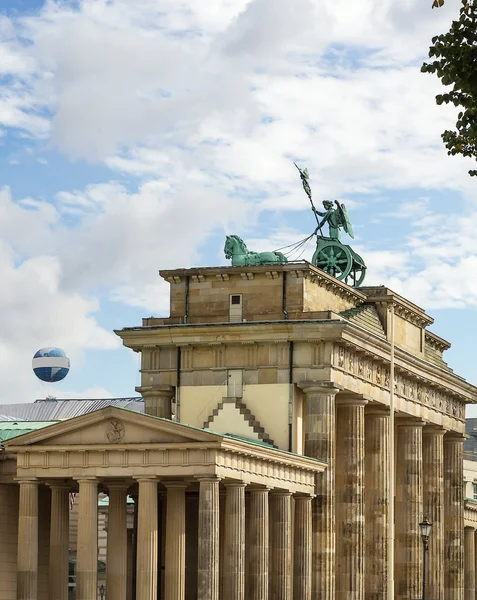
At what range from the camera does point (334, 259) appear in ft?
328

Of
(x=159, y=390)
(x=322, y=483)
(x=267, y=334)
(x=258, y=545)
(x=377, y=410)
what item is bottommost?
(x=258, y=545)

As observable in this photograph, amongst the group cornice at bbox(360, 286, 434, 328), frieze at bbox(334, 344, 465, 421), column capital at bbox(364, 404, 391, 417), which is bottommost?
column capital at bbox(364, 404, 391, 417)

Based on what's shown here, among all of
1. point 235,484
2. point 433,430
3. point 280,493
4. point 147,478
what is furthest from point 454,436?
point 147,478

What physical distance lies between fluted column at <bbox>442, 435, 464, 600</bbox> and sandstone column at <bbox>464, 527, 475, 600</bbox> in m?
11.7

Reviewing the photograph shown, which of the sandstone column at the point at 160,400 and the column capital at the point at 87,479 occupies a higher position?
the sandstone column at the point at 160,400

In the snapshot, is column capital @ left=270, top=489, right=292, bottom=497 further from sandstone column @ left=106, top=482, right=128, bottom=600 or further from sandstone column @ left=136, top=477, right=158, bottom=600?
sandstone column @ left=136, top=477, right=158, bottom=600

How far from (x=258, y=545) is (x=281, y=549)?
3356mm

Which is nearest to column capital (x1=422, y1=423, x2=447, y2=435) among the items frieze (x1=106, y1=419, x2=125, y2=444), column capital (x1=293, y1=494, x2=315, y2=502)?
column capital (x1=293, y1=494, x2=315, y2=502)

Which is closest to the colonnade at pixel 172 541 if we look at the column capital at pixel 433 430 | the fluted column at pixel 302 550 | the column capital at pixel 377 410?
Answer: the fluted column at pixel 302 550

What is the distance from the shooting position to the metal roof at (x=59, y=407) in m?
161

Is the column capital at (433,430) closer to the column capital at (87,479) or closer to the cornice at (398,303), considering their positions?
the cornice at (398,303)

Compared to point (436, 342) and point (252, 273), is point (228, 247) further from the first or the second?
point (436, 342)

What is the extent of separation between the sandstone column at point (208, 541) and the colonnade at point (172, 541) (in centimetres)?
5

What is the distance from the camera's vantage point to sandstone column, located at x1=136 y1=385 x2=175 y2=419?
93.3m
